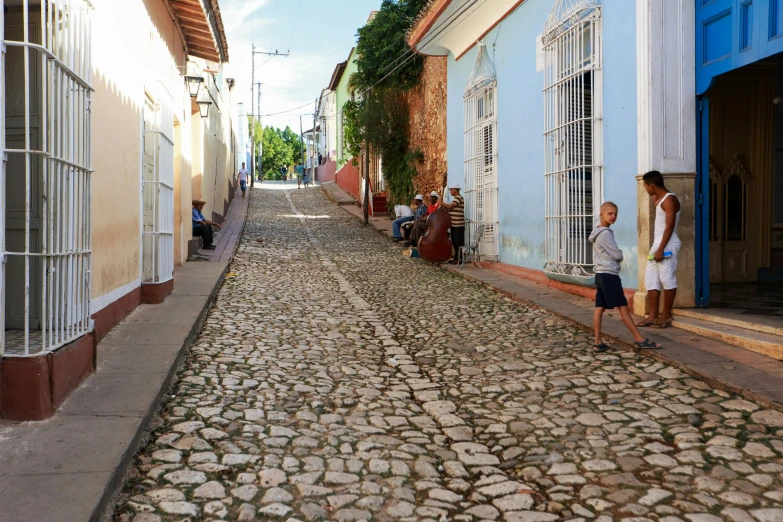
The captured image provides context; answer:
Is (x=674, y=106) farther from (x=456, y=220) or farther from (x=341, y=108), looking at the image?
(x=341, y=108)

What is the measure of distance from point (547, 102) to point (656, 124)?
8.63ft

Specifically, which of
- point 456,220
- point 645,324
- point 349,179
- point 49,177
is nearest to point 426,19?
point 456,220

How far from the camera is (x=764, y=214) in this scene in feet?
29.9

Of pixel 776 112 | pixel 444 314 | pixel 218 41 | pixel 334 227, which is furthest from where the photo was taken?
pixel 334 227

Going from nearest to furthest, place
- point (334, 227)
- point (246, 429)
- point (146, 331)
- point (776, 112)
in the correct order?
point (246, 429) < point (146, 331) < point (776, 112) < point (334, 227)

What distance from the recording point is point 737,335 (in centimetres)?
557

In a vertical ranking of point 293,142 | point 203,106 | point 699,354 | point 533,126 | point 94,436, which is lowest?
point 94,436

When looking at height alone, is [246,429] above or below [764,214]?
below

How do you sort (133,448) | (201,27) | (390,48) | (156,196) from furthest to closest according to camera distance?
(390,48) → (201,27) → (156,196) → (133,448)

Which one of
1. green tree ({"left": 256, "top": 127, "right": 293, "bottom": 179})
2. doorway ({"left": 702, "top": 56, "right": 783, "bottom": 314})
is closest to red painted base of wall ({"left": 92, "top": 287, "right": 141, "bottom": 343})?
doorway ({"left": 702, "top": 56, "right": 783, "bottom": 314})

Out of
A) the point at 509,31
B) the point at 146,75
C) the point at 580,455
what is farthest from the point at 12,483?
the point at 509,31

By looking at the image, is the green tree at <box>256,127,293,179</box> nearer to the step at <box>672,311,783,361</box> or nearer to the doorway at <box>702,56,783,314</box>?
the doorway at <box>702,56,783,314</box>

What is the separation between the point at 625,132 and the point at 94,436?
5768 millimetres

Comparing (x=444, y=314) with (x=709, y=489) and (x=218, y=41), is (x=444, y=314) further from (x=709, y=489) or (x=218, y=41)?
(x=218, y=41)
